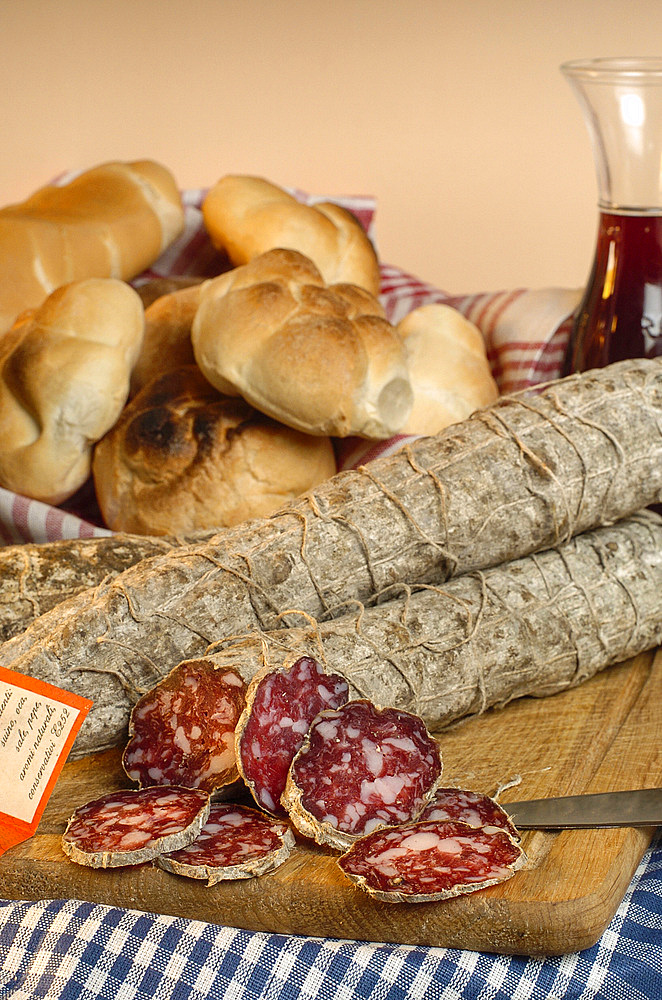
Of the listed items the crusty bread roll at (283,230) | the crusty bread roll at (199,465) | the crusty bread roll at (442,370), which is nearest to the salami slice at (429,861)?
the crusty bread roll at (199,465)

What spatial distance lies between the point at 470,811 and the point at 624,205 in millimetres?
1139

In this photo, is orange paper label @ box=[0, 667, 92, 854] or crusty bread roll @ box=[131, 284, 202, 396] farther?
crusty bread roll @ box=[131, 284, 202, 396]

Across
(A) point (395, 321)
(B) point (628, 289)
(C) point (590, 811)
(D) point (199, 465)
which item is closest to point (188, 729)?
(C) point (590, 811)

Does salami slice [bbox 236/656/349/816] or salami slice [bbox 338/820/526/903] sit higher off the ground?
salami slice [bbox 236/656/349/816]

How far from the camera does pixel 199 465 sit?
1.52 metres

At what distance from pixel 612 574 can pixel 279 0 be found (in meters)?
1.92

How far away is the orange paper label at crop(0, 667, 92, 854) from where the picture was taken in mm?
981

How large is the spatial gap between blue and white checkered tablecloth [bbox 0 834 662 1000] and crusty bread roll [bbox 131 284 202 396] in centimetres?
105

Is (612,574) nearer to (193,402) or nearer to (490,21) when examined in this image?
(193,402)

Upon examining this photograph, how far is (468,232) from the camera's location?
270 cm

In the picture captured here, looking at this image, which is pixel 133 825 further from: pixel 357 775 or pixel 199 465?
pixel 199 465

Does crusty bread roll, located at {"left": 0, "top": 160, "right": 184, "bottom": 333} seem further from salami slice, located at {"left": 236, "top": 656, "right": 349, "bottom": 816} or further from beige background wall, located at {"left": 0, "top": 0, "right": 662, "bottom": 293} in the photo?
salami slice, located at {"left": 236, "top": 656, "right": 349, "bottom": 816}

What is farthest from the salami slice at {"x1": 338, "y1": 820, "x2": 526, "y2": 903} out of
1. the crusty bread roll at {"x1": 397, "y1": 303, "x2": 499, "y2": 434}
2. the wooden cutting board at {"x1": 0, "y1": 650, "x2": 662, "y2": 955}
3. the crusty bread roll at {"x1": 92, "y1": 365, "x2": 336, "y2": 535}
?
the crusty bread roll at {"x1": 397, "y1": 303, "x2": 499, "y2": 434}

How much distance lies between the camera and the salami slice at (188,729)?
998mm
